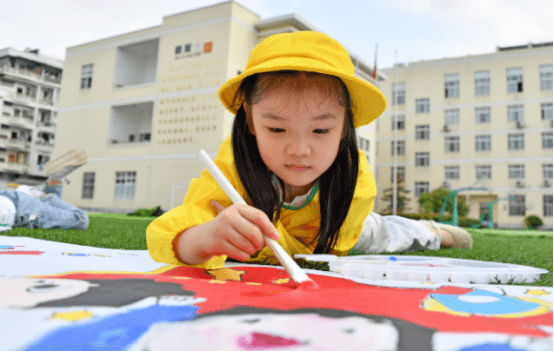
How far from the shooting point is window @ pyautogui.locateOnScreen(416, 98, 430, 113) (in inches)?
559

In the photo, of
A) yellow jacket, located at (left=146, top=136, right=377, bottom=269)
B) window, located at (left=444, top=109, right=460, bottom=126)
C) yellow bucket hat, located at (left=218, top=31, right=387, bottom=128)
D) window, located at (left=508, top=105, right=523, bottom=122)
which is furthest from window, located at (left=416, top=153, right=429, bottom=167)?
yellow bucket hat, located at (left=218, top=31, right=387, bottom=128)

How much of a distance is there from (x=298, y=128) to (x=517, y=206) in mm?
14092

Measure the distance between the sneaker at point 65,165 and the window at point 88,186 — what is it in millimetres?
8616

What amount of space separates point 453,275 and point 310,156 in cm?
35

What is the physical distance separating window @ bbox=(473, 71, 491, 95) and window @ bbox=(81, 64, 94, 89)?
12.2 metres

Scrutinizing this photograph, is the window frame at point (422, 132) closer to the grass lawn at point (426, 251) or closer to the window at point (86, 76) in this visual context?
the window at point (86, 76)

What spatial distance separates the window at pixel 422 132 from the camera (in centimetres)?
1409

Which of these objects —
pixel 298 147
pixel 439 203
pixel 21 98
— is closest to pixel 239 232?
pixel 298 147

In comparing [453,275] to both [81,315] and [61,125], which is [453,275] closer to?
[81,315]

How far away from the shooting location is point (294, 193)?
1.00 meters

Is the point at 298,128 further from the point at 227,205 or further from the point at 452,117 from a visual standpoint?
the point at 452,117

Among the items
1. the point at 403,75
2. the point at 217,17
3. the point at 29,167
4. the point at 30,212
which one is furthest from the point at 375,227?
the point at 29,167

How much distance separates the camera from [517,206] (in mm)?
12570

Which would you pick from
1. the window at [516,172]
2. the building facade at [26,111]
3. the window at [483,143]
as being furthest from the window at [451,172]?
the building facade at [26,111]
